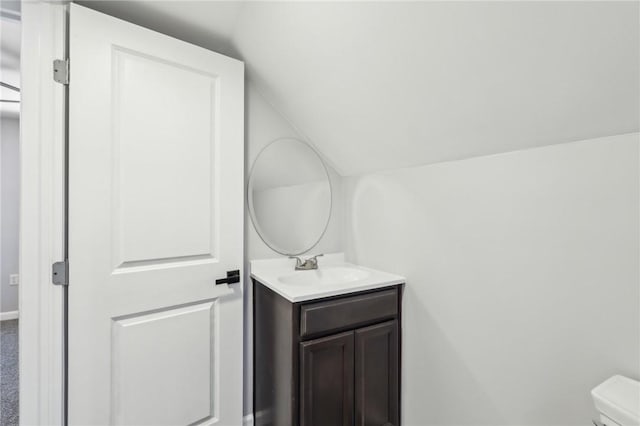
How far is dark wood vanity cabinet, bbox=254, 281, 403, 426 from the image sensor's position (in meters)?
1.19

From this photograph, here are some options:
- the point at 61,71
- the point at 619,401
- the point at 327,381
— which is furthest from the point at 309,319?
the point at 61,71

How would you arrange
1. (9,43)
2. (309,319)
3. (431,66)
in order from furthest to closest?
1. (9,43)
2. (309,319)
3. (431,66)

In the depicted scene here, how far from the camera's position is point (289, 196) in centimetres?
180

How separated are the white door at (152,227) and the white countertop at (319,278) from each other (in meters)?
0.21

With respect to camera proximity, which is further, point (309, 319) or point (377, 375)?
point (377, 375)

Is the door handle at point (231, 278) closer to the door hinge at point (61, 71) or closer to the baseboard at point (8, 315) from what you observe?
the door hinge at point (61, 71)

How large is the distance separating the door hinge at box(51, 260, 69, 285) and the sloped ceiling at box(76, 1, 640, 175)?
1.13 m

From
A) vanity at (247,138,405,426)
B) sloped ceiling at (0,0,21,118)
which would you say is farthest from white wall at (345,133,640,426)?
sloped ceiling at (0,0,21,118)

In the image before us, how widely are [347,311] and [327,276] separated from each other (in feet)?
1.53

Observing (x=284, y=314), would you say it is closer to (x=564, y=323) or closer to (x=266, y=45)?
(x=564, y=323)

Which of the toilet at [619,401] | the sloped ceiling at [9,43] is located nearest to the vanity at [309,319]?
the toilet at [619,401]

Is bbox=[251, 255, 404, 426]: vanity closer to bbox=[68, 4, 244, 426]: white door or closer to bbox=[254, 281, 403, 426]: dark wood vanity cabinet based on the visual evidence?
bbox=[254, 281, 403, 426]: dark wood vanity cabinet

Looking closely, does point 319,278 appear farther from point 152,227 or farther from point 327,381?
point 152,227


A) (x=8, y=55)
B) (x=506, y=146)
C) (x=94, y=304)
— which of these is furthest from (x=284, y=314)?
(x=8, y=55)
